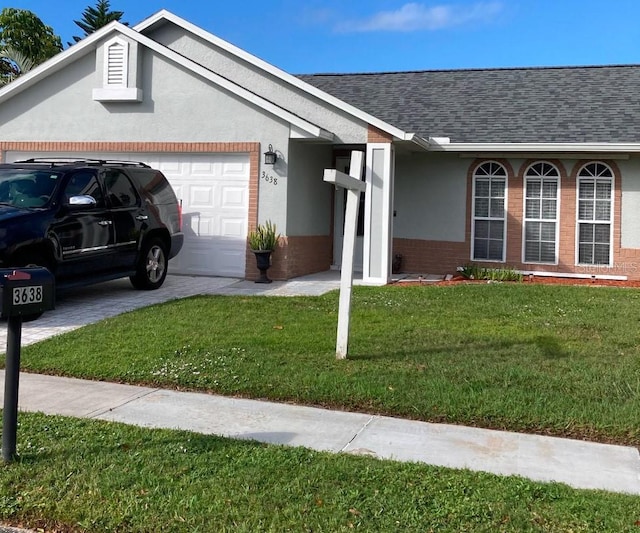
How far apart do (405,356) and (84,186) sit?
5.58 m

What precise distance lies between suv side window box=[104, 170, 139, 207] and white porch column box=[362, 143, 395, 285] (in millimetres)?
4217

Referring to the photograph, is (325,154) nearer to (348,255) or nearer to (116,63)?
(116,63)

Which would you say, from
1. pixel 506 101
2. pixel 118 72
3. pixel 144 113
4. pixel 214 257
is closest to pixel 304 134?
pixel 214 257

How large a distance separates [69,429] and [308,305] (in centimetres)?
528

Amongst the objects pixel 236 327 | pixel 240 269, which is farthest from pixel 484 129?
pixel 236 327

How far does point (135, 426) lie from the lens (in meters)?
4.93

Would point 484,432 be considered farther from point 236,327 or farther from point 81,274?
point 81,274

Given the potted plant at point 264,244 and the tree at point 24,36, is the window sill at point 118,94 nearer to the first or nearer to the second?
the potted plant at point 264,244

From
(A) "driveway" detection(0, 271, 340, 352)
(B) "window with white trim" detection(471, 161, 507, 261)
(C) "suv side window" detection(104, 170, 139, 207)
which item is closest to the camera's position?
(A) "driveway" detection(0, 271, 340, 352)

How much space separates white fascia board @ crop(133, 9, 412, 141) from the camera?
39.4 feet

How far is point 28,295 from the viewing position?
4.05 meters

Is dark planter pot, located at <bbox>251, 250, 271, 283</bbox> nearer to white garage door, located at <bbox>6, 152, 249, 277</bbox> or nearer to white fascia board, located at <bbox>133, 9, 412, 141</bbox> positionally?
white garage door, located at <bbox>6, 152, 249, 277</bbox>

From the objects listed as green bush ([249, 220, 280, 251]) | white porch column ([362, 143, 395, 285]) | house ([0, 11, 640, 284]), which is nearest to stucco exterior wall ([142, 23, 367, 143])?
house ([0, 11, 640, 284])

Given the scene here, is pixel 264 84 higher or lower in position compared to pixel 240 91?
higher
